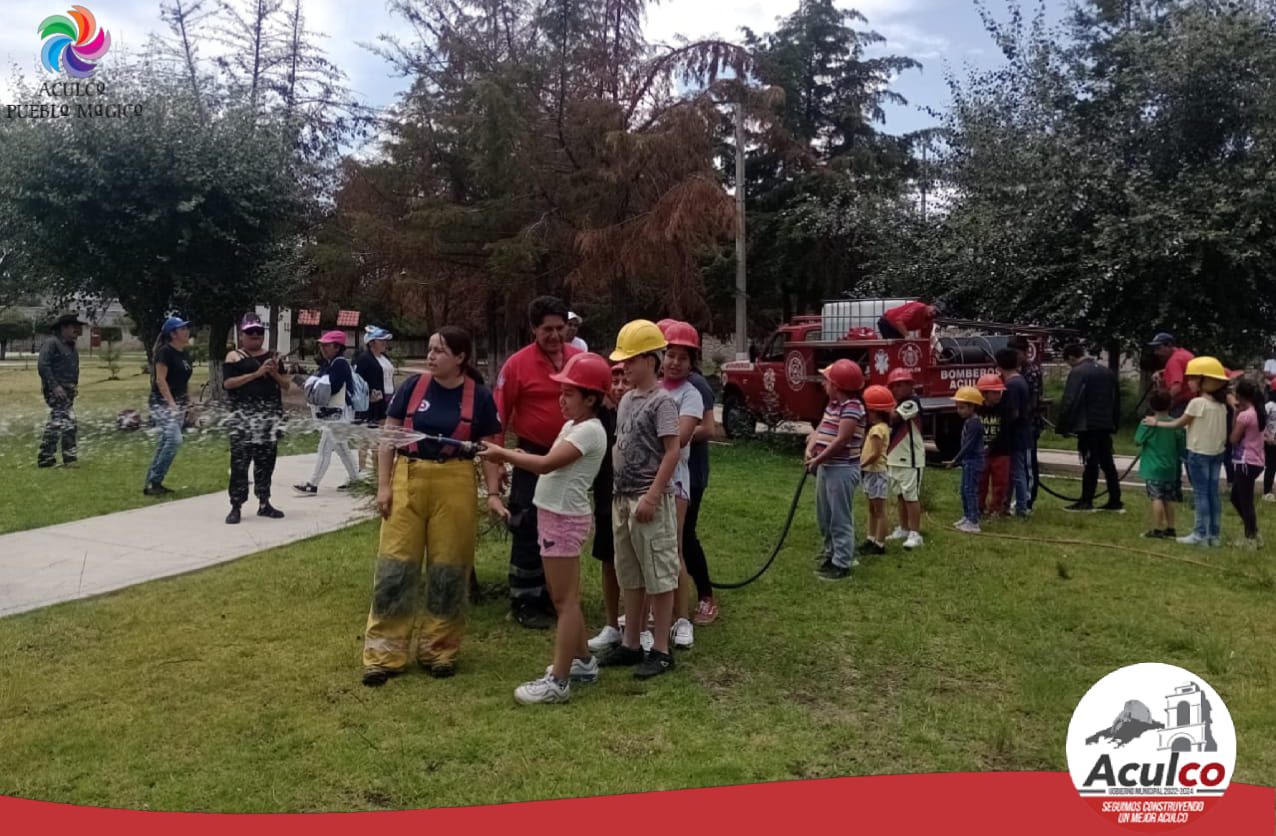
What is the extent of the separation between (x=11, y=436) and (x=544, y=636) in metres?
11.6

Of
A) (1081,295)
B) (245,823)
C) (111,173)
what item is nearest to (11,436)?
(111,173)

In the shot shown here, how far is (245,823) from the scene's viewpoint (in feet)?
10.3

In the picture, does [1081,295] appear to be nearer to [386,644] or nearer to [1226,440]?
[1226,440]

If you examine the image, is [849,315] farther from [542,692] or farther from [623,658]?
[542,692]

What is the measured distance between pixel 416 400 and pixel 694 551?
177cm

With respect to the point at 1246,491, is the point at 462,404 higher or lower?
higher

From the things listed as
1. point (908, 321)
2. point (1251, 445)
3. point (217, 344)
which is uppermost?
point (908, 321)

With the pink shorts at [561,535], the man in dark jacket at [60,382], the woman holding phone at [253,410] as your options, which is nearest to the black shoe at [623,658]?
the pink shorts at [561,535]

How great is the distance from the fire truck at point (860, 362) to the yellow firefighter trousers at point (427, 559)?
319 inches

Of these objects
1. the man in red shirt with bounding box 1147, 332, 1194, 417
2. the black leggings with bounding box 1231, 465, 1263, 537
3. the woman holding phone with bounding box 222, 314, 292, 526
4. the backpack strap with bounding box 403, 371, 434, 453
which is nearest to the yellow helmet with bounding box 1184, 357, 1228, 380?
the man in red shirt with bounding box 1147, 332, 1194, 417

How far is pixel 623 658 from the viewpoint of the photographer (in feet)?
15.4

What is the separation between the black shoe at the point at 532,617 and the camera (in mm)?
5258

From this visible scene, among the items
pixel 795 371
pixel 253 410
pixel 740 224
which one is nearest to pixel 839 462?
pixel 253 410

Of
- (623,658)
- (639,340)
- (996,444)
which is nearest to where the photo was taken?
(639,340)
